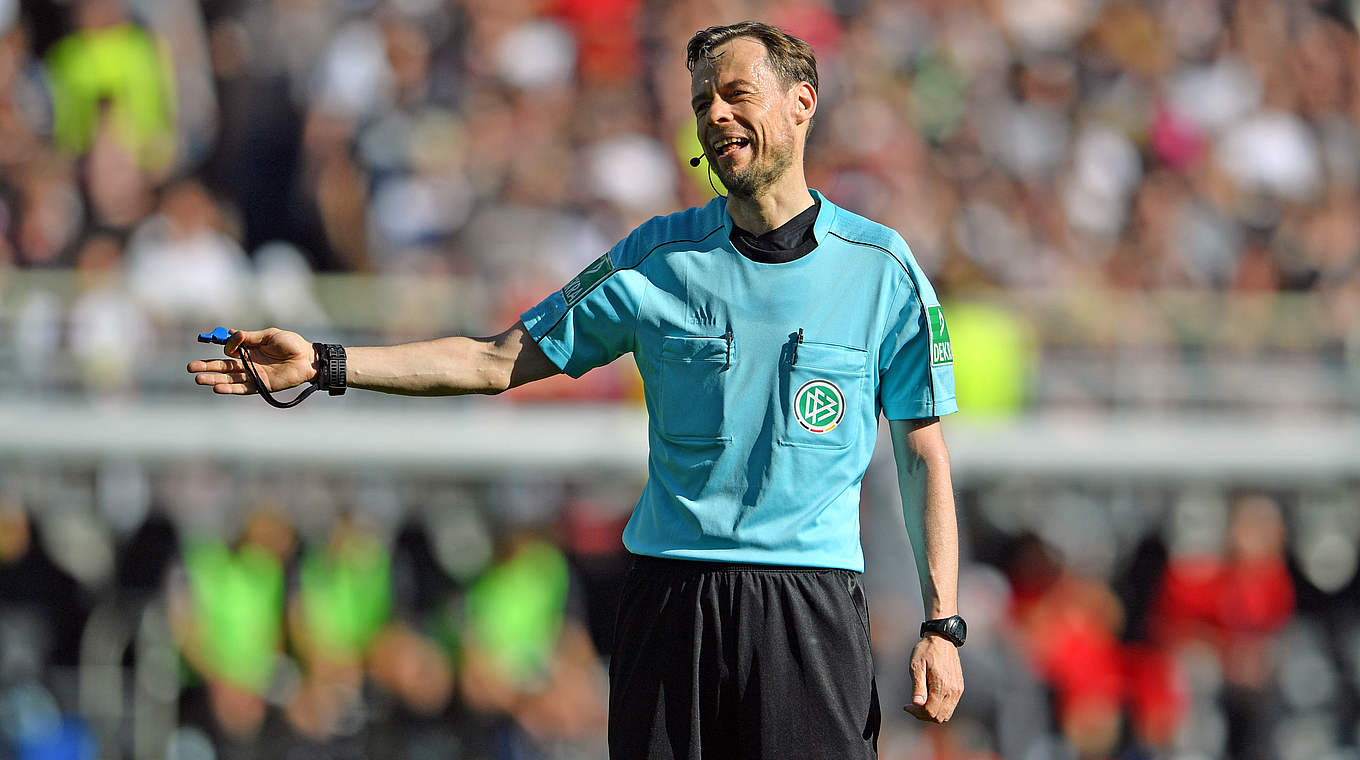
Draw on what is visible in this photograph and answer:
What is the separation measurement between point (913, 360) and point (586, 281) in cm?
72

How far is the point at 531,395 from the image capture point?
364 inches

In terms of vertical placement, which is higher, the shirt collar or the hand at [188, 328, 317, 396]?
the shirt collar

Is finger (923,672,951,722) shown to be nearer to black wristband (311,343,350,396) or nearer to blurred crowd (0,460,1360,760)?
black wristband (311,343,350,396)

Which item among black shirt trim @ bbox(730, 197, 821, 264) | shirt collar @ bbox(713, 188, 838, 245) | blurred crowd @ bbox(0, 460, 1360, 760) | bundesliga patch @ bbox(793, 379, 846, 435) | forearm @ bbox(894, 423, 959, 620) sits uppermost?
shirt collar @ bbox(713, 188, 838, 245)

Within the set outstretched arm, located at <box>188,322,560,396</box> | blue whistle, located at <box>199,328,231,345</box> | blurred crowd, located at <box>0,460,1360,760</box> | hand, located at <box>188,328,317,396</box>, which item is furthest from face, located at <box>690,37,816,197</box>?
blurred crowd, located at <box>0,460,1360,760</box>

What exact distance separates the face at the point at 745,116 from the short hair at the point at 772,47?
0.04 feet

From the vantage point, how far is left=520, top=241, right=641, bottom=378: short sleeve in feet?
11.8

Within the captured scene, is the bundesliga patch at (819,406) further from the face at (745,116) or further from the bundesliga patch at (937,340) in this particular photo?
the face at (745,116)

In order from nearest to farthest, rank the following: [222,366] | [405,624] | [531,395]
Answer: [222,366], [405,624], [531,395]

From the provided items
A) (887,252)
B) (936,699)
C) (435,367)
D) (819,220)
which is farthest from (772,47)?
(936,699)

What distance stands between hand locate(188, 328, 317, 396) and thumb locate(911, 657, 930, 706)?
54.3 inches

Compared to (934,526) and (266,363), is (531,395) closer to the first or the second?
(266,363)

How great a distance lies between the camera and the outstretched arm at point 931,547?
135 inches

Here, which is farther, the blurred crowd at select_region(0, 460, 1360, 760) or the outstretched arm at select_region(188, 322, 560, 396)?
the blurred crowd at select_region(0, 460, 1360, 760)
